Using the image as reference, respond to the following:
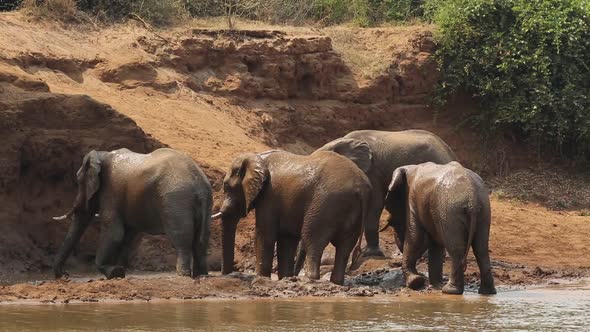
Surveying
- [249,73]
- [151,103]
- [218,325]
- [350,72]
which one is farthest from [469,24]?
[218,325]

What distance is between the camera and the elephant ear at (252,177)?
16312 millimetres

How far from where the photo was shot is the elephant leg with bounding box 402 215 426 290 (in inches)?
642

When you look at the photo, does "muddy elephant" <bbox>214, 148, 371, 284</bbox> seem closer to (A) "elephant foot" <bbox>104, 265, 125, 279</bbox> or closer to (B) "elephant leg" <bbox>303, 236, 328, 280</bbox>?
(B) "elephant leg" <bbox>303, 236, 328, 280</bbox>

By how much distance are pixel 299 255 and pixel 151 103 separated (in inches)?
263

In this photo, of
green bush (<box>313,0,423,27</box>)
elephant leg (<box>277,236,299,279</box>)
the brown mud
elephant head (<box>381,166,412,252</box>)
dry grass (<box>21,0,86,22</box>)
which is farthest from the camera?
green bush (<box>313,0,423,27</box>)

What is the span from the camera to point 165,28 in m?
24.8

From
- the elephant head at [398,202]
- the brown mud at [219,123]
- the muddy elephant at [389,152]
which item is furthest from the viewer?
the muddy elephant at [389,152]

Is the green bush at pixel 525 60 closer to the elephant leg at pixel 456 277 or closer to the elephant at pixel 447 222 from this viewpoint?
the elephant at pixel 447 222

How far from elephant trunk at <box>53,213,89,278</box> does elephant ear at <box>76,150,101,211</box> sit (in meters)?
0.26

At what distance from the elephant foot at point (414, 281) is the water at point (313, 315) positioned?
0.84m

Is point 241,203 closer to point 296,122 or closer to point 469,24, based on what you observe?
point 296,122

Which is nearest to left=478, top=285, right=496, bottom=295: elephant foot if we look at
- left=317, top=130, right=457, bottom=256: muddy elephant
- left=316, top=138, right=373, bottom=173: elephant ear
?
left=317, top=130, right=457, bottom=256: muddy elephant

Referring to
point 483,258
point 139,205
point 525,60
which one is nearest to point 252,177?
point 139,205

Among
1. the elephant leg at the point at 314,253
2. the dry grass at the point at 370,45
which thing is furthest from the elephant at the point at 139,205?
the dry grass at the point at 370,45
